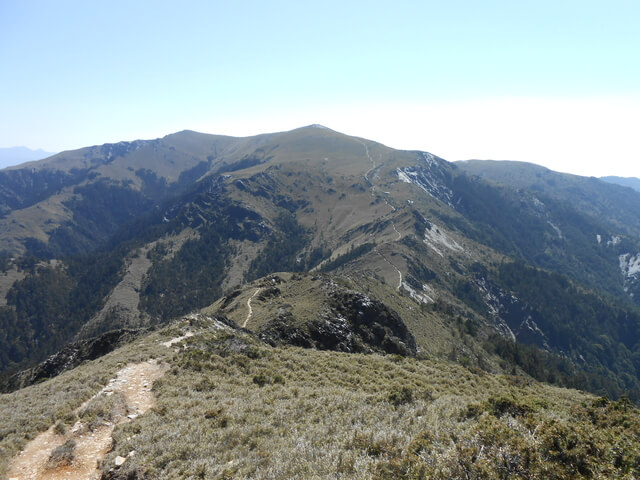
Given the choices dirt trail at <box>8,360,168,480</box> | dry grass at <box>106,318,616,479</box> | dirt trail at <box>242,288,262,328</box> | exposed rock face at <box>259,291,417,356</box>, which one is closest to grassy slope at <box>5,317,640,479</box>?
dry grass at <box>106,318,616,479</box>

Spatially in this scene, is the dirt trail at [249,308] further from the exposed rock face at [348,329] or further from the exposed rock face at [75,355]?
the exposed rock face at [75,355]

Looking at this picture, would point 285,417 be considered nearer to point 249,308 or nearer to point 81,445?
point 81,445

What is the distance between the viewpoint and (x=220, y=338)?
36125 mm

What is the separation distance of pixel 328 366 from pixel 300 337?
18382 mm

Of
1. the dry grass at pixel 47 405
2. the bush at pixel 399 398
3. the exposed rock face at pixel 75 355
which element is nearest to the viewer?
the dry grass at pixel 47 405

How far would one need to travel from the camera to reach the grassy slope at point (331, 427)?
40.1 ft

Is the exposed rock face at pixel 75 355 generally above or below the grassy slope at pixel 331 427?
below

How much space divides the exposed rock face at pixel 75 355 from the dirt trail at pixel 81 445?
23.7m

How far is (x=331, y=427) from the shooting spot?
1673cm

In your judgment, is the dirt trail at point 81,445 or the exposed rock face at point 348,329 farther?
the exposed rock face at point 348,329

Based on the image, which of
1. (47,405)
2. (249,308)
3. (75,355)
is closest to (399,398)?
(47,405)

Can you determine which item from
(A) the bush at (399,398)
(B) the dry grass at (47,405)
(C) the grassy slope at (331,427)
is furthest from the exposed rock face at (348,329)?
(A) the bush at (399,398)

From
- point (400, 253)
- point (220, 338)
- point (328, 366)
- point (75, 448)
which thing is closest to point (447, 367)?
point (328, 366)

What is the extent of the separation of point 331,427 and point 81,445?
12838 mm
